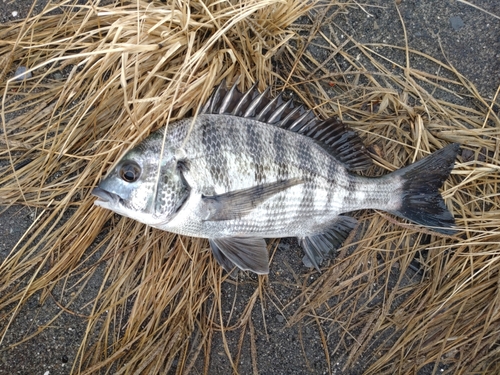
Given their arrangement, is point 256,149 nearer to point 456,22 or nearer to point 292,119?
point 292,119

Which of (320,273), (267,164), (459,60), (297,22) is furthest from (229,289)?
(459,60)

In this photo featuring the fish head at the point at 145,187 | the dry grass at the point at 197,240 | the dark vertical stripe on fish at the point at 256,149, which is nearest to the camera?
the fish head at the point at 145,187

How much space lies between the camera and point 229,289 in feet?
8.49

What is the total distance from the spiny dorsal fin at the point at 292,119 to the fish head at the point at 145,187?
392 mm

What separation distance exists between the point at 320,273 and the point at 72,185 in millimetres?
1588

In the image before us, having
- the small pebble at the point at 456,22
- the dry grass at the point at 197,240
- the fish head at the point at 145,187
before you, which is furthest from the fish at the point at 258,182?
the small pebble at the point at 456,22

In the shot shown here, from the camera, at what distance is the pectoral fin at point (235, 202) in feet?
6.95

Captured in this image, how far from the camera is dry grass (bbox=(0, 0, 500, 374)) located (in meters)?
2.37

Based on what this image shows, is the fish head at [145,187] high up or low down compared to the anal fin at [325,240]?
up

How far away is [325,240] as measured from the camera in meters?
2.48

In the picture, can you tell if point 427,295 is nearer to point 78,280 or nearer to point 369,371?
point 369,371

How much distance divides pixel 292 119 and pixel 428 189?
886mm

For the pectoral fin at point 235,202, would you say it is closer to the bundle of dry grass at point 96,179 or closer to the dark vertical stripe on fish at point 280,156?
the dark vertical stripe on fish at point 280,156

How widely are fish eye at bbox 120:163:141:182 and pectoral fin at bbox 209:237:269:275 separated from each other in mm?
541
